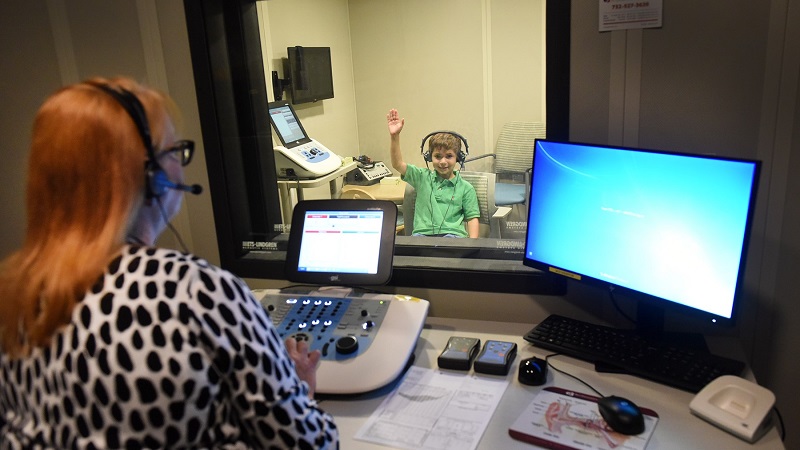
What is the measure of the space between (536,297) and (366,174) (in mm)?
2167

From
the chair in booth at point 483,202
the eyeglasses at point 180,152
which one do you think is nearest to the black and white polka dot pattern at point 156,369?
the eyeglasses at point 180,152

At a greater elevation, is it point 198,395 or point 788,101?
point 788,101

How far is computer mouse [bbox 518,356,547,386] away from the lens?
134cm

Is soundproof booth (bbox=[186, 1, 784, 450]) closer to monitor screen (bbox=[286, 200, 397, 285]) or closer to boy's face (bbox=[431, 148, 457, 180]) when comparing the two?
monitor screen (bbox=[286, 200, 397, 285])

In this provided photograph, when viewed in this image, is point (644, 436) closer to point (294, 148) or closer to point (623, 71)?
point (623, 71)

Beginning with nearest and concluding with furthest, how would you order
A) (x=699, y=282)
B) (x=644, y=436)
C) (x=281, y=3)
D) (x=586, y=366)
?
(x=644, y=436), (x=699, y=282), (x=586, y=366), (x=281, y=3)

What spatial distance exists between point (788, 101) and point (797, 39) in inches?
5.2

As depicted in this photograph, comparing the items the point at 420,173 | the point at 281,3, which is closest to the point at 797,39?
the point at 420,173

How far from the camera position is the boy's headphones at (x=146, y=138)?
85 centimetres

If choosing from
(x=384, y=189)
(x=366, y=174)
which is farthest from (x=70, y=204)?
(x=366, y=174)

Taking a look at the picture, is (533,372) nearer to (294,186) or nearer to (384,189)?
(294,186)

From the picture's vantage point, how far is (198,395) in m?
0.81

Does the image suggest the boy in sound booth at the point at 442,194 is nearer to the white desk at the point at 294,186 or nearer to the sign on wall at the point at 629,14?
the white desk at the point at 294,186

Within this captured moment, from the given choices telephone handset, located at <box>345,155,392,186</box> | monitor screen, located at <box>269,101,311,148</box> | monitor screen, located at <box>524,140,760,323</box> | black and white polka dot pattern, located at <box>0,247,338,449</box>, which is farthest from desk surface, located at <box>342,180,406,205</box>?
black and white polka dot pattern, located at <box>0,247,338,449</box>
